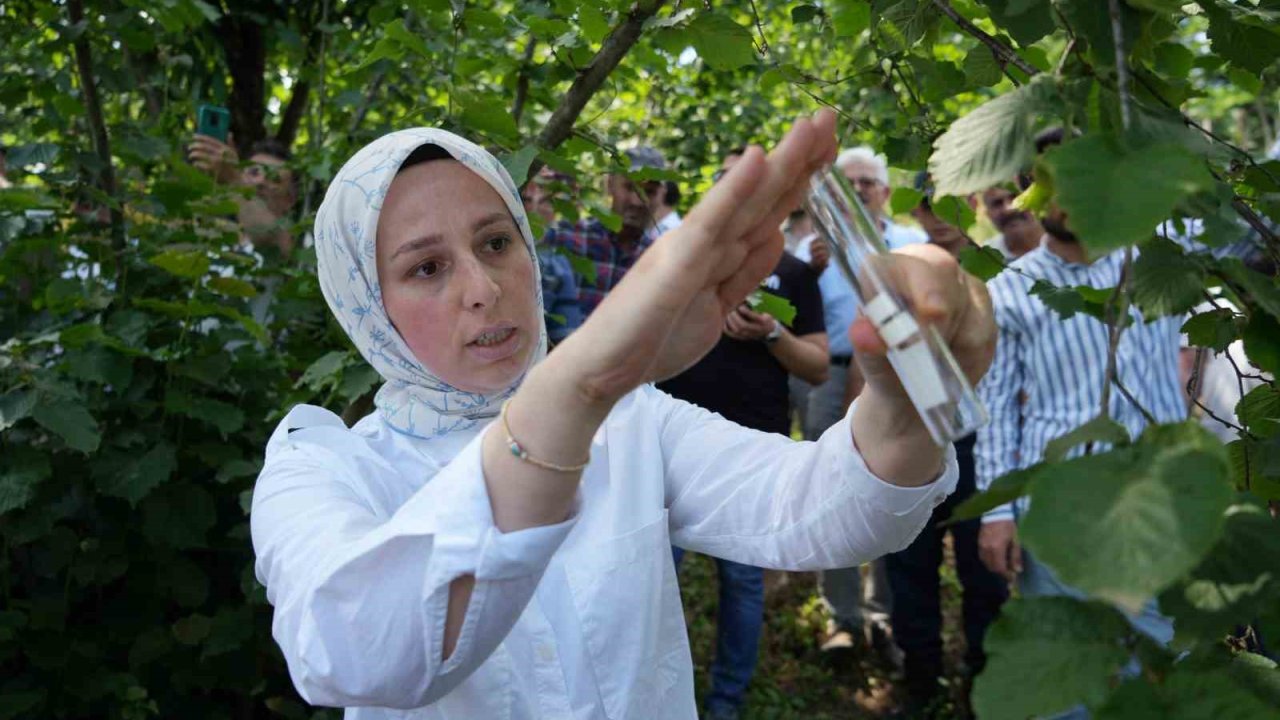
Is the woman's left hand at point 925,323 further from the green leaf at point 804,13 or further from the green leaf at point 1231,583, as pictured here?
the green leaf at point 804,13

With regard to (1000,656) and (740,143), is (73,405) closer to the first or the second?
(1000,656)

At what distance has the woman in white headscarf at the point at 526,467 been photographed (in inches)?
39.3

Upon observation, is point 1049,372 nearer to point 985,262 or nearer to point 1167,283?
point 985,262

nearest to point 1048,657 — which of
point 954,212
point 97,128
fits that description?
point 954,212

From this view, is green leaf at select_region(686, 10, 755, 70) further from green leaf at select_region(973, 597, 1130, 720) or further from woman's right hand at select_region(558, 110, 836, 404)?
green leaf at select_region(973, 597, 1130, 720)

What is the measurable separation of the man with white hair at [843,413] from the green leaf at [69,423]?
10.8ft

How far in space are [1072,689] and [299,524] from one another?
0.89 meters

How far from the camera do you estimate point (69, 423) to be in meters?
2.59

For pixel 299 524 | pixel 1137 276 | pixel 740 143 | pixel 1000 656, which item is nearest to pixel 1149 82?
pixel 1137 276

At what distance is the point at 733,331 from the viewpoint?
4.21 metres

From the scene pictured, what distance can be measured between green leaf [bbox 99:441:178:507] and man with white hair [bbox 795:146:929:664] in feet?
10.0

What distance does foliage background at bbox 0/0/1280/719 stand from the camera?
0.73 meters

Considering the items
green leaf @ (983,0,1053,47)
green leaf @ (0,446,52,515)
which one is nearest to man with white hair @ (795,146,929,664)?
green leaf @ (0,446,52,515)

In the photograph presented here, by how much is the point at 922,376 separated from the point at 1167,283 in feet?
0.84
